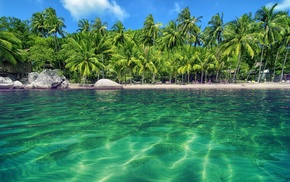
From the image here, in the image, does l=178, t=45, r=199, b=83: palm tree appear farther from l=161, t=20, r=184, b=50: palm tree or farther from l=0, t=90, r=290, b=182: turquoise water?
l=0, t=90, r=290, b=182: turquoise water

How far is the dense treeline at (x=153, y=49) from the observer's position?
3238cm

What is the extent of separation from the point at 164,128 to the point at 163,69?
105 ft

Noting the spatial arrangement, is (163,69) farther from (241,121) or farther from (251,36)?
(241,121)

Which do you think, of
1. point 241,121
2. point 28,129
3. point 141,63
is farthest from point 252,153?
point 141,63

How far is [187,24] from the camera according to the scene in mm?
44688

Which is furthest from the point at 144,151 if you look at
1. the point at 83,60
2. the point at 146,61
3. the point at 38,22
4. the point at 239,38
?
the point at 38,22

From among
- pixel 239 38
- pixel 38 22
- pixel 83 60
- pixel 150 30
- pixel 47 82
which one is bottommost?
pixel 47 82

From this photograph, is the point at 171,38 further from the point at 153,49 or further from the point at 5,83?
the point at 5,83

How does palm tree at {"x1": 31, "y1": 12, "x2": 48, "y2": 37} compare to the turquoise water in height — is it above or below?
above

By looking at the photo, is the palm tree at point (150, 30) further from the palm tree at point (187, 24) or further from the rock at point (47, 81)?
the rock at point (47, 81)

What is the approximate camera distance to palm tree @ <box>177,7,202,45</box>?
44.3m

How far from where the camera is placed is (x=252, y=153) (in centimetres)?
395

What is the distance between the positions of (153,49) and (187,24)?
11718mm

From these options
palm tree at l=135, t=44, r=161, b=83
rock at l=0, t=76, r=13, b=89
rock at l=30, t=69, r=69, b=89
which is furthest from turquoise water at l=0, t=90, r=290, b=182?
palm tree at l=135, t=44, r=161, b=83
